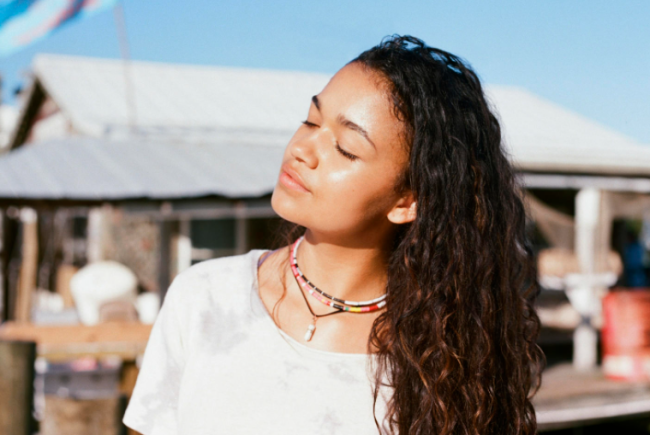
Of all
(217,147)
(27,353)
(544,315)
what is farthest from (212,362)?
(544,315)

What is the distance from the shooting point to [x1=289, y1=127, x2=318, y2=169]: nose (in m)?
1.50

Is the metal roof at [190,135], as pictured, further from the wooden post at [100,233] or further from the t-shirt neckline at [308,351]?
the t-shirt neckline at [308,351]

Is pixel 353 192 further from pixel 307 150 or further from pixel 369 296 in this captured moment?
pixel 369 296

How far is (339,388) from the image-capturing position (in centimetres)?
143

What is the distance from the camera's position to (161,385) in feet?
4.92

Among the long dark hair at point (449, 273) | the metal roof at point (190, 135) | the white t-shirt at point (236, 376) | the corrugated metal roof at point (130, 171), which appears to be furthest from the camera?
the metal roof at point (190, 135)

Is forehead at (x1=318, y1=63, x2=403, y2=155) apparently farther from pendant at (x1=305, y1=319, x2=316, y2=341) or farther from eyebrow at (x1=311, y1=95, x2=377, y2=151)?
pendant at (x1=305, y1=319, x2=316, y2=341)

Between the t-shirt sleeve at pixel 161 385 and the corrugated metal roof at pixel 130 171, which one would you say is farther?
the corrugated metal roof at pixel 130 171

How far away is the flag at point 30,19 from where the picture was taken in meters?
5.93

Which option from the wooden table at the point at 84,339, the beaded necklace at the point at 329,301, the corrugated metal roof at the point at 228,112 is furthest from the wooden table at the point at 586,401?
the beaded necklace at the point at 329,301

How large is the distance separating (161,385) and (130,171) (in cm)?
458

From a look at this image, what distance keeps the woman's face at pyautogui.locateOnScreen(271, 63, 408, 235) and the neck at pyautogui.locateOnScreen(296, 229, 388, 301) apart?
7 centimetres

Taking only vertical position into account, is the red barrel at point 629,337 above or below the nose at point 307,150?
below

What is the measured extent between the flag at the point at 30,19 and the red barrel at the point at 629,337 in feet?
20.4
